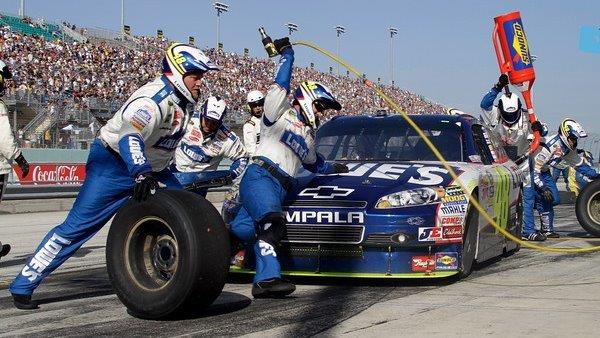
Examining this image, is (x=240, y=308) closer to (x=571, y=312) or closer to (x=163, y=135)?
(x=163, y=135)

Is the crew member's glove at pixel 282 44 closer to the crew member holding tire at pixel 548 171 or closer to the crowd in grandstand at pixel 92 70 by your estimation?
the crew member holding tire at pixel 548 171

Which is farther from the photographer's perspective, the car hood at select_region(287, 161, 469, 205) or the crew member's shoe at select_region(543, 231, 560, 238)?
the crew member's shoe at select_region(543, 231, 560, 238)

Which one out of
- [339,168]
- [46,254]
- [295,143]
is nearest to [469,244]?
[339,168]

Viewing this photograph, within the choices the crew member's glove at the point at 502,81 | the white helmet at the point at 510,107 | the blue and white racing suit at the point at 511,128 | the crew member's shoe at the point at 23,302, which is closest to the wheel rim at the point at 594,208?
the blue and white racing suit at the point at 511,128

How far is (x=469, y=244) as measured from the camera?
25.6ft

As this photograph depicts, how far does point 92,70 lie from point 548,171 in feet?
88.4

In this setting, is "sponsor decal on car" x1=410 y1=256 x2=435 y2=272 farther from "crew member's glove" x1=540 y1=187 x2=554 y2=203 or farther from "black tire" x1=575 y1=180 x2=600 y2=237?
"black tire" x1=575 y1=180 x2=600 y2=237

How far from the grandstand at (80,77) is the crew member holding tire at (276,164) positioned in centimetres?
1893

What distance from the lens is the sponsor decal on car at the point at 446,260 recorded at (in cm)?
727

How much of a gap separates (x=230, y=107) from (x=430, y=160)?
34.0m

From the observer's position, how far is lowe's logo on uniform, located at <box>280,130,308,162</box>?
7.21 m

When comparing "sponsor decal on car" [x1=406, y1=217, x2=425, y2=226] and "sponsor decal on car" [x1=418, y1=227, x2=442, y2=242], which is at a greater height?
"sponsor decal on car" [x1=406, y1=217, x2=425, y2=226]

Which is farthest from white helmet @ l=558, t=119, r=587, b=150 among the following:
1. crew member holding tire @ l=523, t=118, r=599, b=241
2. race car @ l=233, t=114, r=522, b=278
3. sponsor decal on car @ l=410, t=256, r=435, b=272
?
sponsor decal on car @ l=410, t=256, r=435, b=272

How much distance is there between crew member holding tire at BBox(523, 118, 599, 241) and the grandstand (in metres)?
15.7
